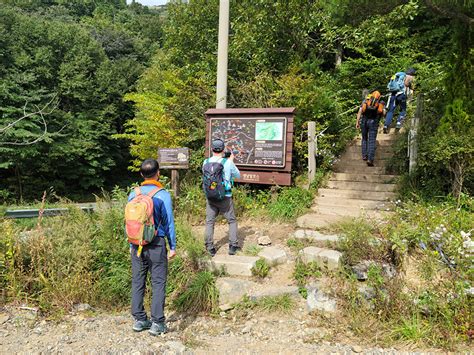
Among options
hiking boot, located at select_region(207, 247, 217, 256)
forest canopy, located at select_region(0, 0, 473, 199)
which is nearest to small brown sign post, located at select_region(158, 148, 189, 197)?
forest canopy, located at select_region(0, 0, 473, 199)

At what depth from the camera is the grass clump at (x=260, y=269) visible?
4.62 metres

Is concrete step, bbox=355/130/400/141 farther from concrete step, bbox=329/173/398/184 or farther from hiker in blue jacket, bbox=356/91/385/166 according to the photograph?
concrete step, bbox=329/173/398/184

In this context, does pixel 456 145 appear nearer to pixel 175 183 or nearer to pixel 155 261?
pixel 155 261

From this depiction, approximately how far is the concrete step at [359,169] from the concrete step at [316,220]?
188cm

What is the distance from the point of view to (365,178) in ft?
24.3

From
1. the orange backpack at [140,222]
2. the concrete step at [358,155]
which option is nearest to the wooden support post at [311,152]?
the concrete step at [358,155]

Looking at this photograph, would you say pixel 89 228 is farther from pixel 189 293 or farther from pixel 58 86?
pixel 58 86

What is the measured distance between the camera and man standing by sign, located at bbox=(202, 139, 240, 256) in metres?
4.83

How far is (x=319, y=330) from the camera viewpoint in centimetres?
360

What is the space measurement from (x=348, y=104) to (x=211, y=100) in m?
5.19

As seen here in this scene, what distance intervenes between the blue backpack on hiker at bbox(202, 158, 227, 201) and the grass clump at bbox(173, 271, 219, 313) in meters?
1.16

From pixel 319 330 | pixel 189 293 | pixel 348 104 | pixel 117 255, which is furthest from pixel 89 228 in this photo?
pixel 348 104

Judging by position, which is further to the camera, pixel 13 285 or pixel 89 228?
pixel 89 228

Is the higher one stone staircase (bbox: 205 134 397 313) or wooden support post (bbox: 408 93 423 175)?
wooden support post (bbox: 408 93 423 175)
